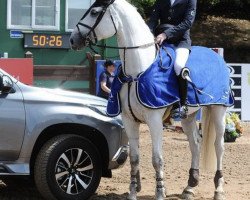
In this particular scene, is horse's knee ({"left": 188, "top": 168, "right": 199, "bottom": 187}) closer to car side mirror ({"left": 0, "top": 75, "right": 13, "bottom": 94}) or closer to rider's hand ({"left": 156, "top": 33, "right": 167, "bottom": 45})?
rider's hand ({"left": 156, "top": 33, "right": 167, "bottom": 45})

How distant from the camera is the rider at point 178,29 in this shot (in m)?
7.77

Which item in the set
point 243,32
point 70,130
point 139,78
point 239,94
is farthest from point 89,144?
point 243,32

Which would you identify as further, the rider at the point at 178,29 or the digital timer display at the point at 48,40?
the digital timer display at the point at 48,40

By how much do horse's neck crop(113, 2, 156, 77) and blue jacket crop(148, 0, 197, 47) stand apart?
0.40 metres

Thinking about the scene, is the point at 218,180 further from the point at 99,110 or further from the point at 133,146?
the point at 99,110

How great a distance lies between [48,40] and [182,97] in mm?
11175

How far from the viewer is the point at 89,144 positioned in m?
7.79

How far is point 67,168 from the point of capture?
25.2 ft

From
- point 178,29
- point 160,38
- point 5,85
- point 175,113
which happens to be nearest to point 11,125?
point 5,85

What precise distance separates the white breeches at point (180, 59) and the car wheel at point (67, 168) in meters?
1.34

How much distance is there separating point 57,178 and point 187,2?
265 centimetres

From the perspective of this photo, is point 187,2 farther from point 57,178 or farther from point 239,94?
point 239,94

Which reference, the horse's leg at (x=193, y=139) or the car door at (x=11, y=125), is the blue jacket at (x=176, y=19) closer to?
the horse's leg at (x=193, y=139)

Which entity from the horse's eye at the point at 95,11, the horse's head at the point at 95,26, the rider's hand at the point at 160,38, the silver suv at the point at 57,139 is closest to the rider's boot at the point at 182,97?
the rider's hand at the point at 160,38
